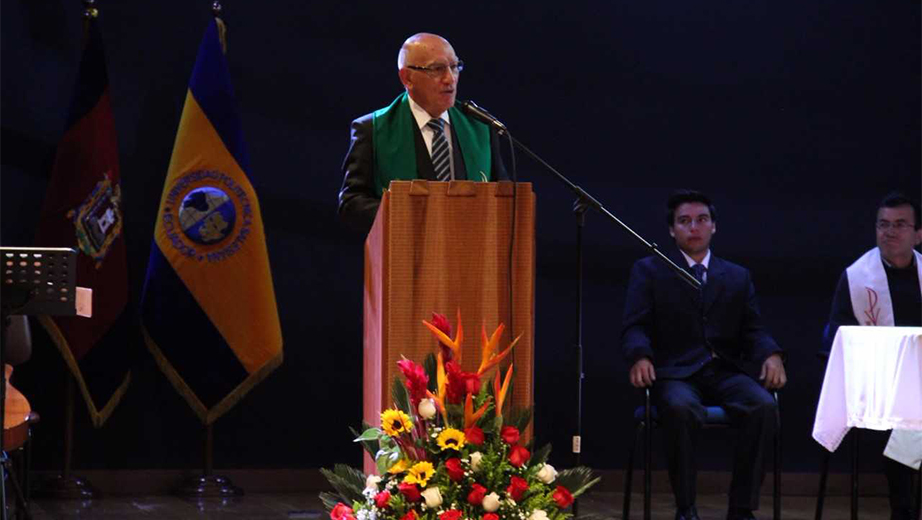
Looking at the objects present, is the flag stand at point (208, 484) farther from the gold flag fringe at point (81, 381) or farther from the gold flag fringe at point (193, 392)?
the gold flag fringe at point (81, 381)

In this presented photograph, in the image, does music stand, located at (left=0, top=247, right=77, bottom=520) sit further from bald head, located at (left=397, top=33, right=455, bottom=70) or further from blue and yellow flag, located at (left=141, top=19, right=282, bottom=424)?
blue and yellow flag, located at (left=141, top=19, right=282, bottom=424)

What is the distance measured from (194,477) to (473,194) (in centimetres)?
344

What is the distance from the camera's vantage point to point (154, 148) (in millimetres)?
5902

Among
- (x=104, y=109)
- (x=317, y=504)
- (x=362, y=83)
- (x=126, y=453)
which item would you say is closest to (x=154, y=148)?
(x=104, y=109)

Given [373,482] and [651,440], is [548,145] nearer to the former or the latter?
[651,440]

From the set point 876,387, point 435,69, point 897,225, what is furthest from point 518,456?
point 897,225

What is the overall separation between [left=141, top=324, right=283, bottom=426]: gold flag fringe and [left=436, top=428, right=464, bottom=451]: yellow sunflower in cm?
307

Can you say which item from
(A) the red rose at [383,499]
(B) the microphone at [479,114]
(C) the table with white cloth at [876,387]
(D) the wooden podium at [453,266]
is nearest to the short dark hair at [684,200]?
(C) the table with white cloth at [876,387]

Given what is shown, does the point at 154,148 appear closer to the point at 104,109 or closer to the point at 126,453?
the point at 104,109

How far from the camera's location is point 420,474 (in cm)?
262

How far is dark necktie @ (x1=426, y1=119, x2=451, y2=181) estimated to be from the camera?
11.0 ft

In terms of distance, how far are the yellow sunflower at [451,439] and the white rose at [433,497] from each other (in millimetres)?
100

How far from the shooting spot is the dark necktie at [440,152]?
11.0 feet

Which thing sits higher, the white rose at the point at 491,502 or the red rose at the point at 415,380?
the red rose at the point at 415,380
